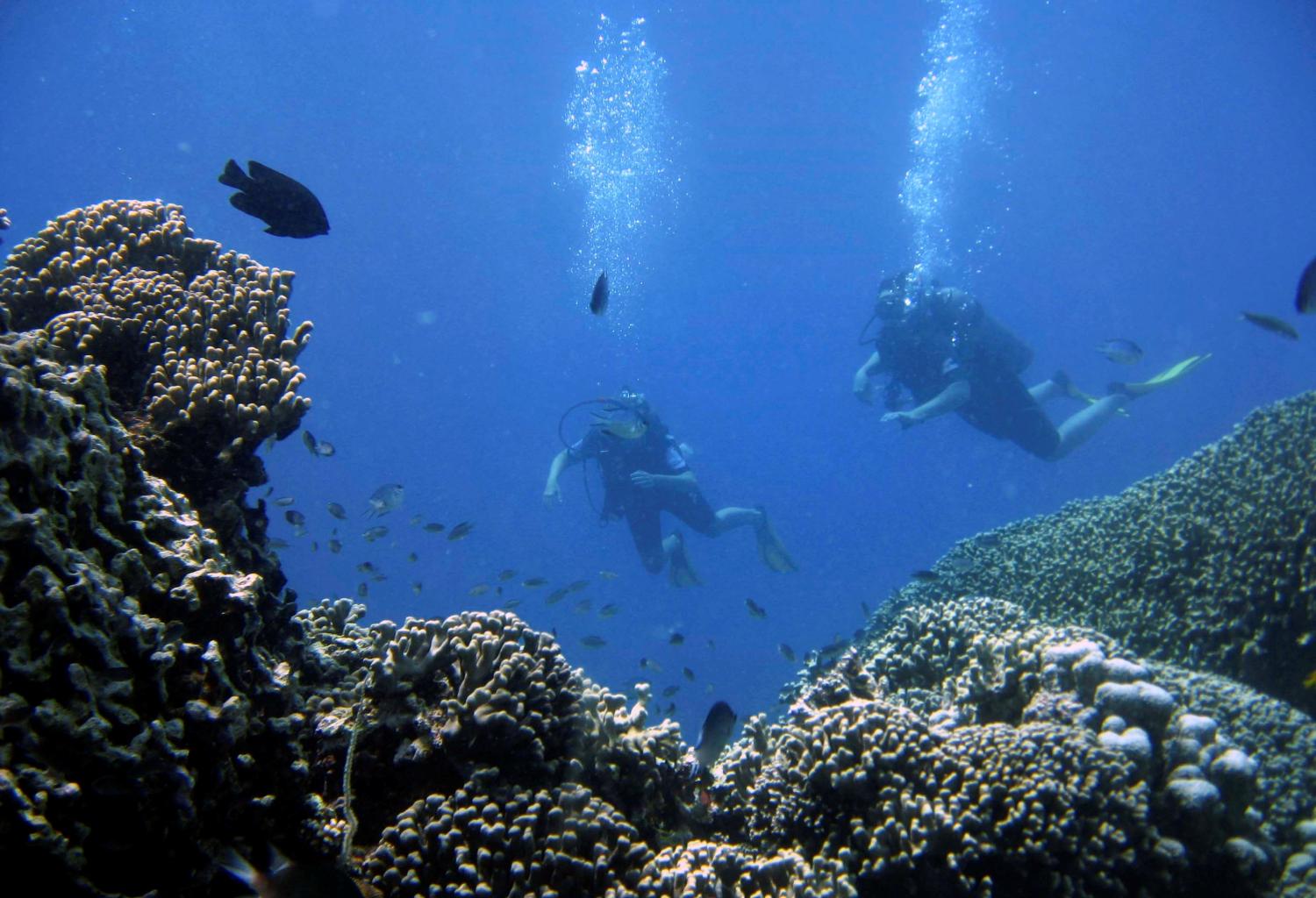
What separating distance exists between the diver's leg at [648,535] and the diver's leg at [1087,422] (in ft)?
35.6

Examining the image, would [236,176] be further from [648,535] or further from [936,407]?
[648,535]

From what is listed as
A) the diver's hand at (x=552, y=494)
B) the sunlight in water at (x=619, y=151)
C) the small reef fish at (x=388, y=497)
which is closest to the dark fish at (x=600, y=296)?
the small reef fish at (x=388, y=497)

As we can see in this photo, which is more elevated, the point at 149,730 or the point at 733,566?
the point at 733,566

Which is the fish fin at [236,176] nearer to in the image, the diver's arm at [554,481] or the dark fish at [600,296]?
the dark fish at [600,296]

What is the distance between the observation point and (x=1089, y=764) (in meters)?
2.97

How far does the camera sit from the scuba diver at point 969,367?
14.5 metres

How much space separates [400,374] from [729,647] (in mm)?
91119

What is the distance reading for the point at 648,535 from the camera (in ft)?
61.6

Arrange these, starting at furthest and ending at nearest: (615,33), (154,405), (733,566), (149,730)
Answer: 1. (733,566)
2. (615,33)
3. (154,405)
4. (149,730)

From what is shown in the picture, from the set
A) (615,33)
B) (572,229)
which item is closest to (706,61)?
(615,33)

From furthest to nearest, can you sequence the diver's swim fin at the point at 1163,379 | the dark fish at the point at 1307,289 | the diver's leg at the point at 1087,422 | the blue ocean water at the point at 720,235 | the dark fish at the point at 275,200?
the blue ocean water at the point at 720,235 < the diver's leg at the point at 1087,422 < the diver's swim fin at the point at 1163,379 < the dark fish at the point at 1307,289 < the dark fish at the point at 275,200

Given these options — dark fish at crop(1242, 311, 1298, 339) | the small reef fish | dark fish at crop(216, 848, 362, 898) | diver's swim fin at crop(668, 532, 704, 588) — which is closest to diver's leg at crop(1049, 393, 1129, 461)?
dark fish at crop(1242, 311, 1298, 339)

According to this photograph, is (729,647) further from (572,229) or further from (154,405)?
(572,229)

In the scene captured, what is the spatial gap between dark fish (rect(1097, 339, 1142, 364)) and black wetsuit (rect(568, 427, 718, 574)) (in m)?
9.97
